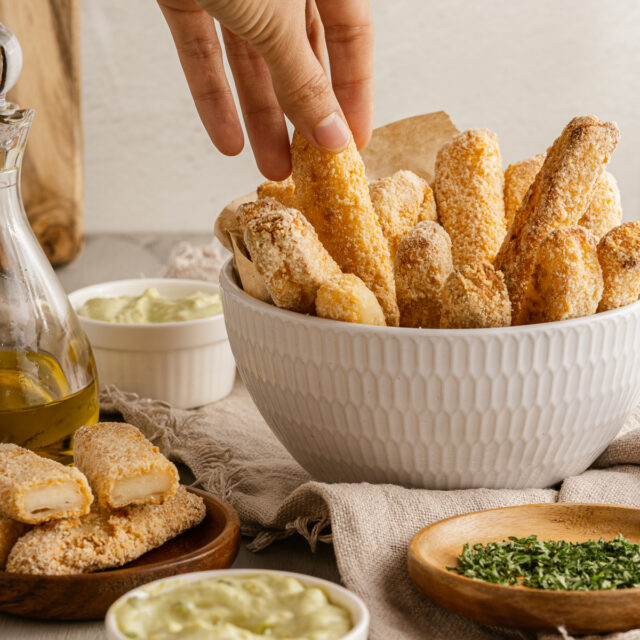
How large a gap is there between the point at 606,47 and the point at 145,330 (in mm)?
1797

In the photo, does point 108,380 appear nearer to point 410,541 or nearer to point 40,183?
Answer: point 410,541

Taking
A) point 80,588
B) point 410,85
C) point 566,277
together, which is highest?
point 410,85

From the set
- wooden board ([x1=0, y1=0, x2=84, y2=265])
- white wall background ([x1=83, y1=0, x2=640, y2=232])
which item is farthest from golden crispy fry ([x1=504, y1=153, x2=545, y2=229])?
white wall background ([x1=83, y1=0, x2=640, y2=232])

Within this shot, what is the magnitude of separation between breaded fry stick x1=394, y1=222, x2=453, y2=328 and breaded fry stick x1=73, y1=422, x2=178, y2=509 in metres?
0.26

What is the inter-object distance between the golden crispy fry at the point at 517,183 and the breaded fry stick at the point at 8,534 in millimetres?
577

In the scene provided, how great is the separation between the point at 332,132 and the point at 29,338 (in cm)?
37

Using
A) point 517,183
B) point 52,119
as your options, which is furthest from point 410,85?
point 517,183

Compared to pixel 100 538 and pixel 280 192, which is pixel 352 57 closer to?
pixel 280 192

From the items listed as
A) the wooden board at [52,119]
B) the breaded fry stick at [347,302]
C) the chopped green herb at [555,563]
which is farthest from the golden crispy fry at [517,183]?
the wooden board at [52,119]

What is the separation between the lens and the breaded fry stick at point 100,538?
2.31 feet

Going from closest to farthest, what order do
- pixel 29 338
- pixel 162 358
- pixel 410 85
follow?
pixel 29 338 → pixel 162 358 → pixel 410 85

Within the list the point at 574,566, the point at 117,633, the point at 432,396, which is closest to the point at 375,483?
the point at 432,396

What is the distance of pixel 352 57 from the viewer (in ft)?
3.47

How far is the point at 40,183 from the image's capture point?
187cm
